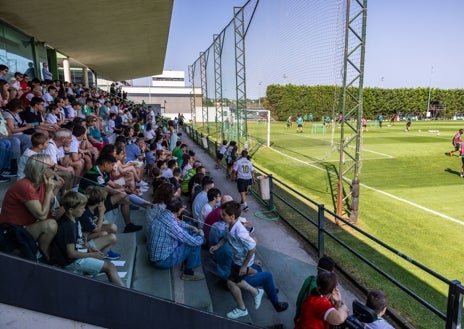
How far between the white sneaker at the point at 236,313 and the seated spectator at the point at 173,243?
1.82 ft

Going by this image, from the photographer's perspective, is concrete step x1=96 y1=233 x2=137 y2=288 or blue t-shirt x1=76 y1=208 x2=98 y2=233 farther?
blue t-shirt x1=76 y1=208 x2=98 y2=233

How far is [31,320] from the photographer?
9.34 ft

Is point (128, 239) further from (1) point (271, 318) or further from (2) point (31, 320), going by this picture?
(1) point (271, 318)

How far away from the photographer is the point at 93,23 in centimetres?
1401

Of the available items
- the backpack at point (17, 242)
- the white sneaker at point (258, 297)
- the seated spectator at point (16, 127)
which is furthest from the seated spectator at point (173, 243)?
the seated spectator at point (16, 127)

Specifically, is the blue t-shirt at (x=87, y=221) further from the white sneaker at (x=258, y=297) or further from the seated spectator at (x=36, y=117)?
the seated spectator at (x=36, y=117)

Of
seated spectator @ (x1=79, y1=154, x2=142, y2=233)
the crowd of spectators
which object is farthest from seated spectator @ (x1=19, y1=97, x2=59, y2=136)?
seated spectator @ (x1=79, y1=154, x2=142, y2=233)

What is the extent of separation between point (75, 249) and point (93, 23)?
13.4 meters

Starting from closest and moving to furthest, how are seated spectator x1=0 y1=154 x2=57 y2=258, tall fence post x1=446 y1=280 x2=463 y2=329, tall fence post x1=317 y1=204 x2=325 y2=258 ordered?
seated spectator x1=0 y1=154 x2=57 y2=258 → tall fence post x1=446 y1=280 x2=463 y2=329 → tall fence post x1=317 y1=204 x2=325 y2=258

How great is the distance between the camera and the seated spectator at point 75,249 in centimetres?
304

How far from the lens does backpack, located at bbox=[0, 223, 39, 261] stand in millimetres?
2793

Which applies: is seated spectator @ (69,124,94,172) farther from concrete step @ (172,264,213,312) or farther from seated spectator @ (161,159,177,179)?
concrete step @ (172,264,213,312)

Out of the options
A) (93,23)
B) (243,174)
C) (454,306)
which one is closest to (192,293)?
(454,306)

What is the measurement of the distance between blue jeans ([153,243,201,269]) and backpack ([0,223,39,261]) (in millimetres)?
1471
